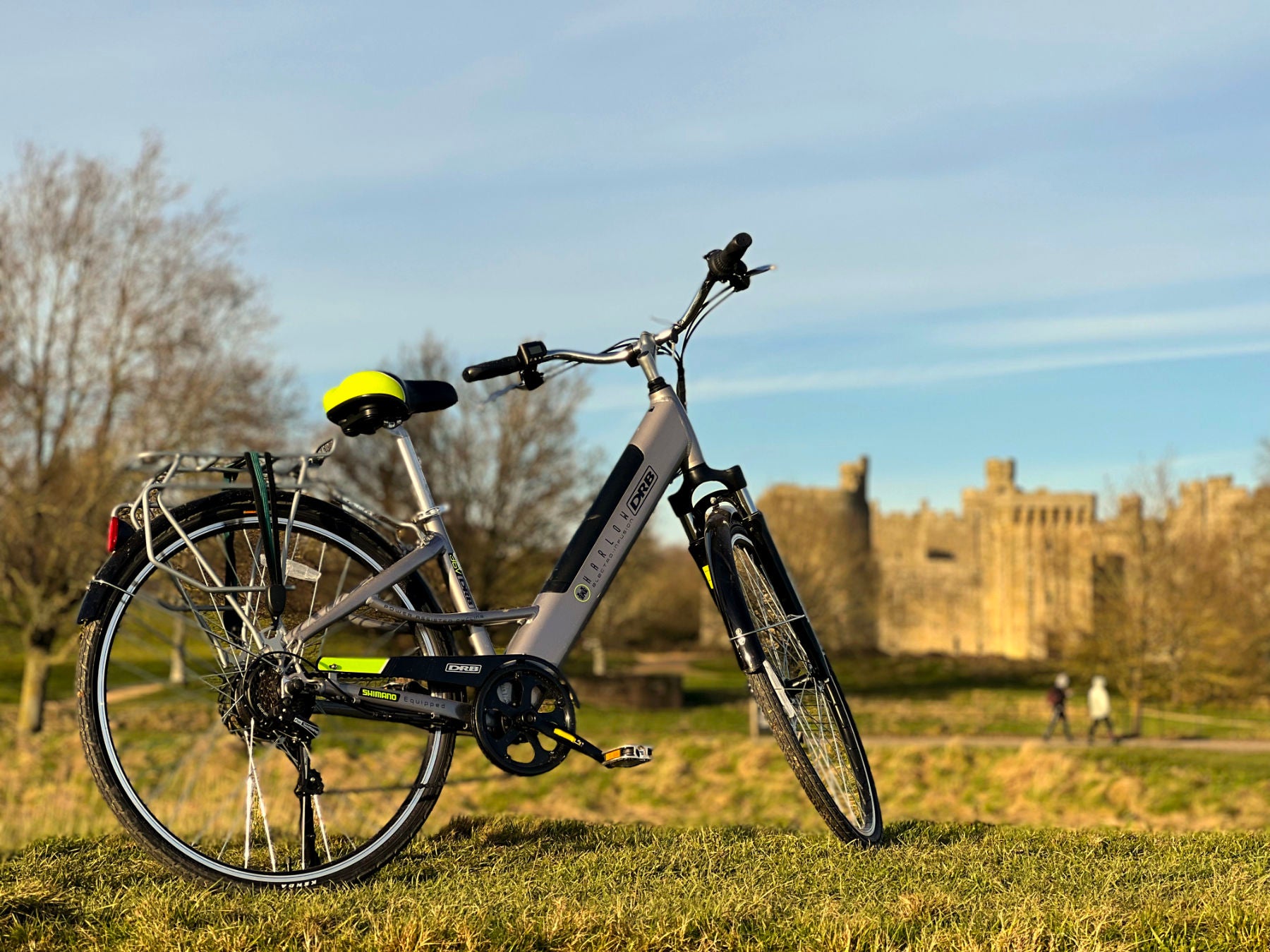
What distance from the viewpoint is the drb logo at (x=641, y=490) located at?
4.27m

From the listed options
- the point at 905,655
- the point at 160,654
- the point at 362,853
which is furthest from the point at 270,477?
the point at 905,655

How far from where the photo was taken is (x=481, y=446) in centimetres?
2652

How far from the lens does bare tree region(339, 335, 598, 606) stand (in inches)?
1017

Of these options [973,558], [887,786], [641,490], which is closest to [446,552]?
[641,490]

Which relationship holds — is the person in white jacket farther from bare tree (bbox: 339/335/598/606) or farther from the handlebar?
the handlebar

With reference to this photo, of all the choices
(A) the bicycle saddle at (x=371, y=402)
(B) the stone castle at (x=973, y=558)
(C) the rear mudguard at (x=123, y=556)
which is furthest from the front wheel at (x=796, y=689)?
(B) the stone castle at (x=973, y=558)

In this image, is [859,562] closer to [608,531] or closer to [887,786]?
[887,786]

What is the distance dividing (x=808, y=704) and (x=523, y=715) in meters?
1.07

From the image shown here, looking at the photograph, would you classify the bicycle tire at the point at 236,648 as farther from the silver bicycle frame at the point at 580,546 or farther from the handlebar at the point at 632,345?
the handlebar at the point at 632,345

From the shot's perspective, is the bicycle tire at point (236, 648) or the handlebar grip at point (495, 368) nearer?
the bicycle tire at point (236, 648)

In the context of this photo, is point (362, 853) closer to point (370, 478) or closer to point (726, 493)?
point (726, 493)

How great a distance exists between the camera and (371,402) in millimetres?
3982

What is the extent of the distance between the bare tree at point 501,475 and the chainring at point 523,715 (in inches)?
846

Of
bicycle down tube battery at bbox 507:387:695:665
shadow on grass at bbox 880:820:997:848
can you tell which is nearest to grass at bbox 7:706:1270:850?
shadow on grass at bbox 880:820:997:848
